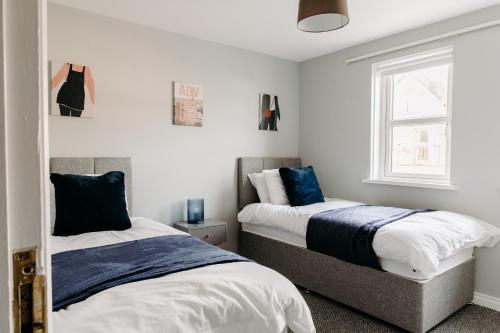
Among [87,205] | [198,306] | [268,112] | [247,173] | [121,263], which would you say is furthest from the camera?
[268,112]

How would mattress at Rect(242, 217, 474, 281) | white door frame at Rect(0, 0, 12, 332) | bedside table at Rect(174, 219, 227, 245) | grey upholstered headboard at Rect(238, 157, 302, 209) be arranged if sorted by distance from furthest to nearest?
grey upholstered headboard at Rect(238, 157, 302, 209) < bedside table at Rect(174, 219, 227, 245) < mattress at Rect(242, 217, 474, 281) < white door frame at Rect(0, 0, 12, 332)

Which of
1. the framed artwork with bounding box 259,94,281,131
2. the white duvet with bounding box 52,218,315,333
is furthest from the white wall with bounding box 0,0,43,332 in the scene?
the framed artwork with bounding box 259,94,281,131

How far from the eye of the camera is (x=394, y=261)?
229cm

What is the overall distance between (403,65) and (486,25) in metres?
0.74

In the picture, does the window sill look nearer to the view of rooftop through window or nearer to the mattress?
the view of rooftop through window

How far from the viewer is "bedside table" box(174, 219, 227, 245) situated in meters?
3.07

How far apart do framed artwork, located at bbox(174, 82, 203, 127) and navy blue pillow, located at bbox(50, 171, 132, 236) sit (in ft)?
3.64

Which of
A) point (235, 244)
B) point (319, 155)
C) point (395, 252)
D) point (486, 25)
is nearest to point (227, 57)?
point (319, 155)

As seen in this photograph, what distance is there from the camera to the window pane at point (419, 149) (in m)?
3.16

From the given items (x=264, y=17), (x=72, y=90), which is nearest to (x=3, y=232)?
(x=72, y=90)

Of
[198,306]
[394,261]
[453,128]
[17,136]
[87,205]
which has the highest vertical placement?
[453,128]

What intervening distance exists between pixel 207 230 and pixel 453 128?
2365 millimetres

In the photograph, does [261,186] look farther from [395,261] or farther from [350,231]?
[395,261]

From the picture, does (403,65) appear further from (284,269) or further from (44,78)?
(44,78)
